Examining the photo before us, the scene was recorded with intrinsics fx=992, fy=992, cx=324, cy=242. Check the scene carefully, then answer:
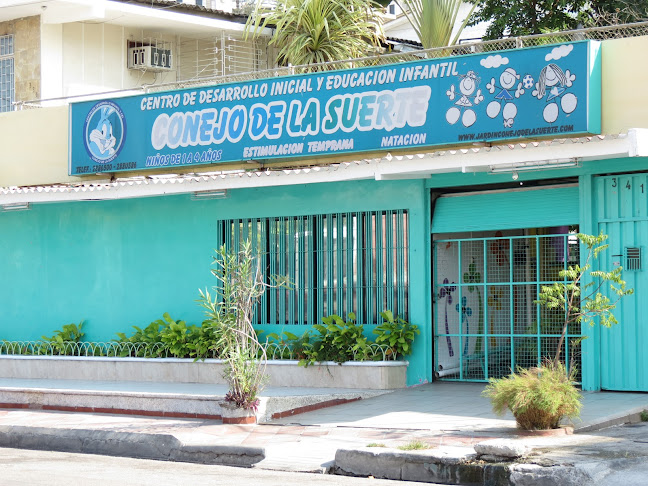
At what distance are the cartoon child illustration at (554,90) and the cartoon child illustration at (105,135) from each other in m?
7.60

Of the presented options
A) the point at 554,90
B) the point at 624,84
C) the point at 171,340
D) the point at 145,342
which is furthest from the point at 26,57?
the point at 624,84

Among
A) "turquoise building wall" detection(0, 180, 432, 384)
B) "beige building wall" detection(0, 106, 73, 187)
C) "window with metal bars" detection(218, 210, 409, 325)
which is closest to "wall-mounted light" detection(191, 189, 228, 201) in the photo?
"turquoise building wall" detection(0, 180, 432, 384)

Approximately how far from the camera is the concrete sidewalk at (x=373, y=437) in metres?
8.85

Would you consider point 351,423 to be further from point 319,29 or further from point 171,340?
point 319,29

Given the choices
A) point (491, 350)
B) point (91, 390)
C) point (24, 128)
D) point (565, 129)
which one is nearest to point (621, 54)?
point (565, 129)

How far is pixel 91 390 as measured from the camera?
13625 mm

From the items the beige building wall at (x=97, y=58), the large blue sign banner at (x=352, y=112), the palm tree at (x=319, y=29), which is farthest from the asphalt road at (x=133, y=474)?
the beige building wall at (x=97, y=58)

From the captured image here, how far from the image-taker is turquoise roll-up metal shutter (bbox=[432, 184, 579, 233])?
1273 cm

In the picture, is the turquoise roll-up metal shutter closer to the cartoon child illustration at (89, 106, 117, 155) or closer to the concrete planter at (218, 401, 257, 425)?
the concrete planter at (218, 401, 257, 425)

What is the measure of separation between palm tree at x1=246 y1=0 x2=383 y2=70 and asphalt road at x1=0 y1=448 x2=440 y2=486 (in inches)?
471

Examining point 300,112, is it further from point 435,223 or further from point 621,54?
point 621,54

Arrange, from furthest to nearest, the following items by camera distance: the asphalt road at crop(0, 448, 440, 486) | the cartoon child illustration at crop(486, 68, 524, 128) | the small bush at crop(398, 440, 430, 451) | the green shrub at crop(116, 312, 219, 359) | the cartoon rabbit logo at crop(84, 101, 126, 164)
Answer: the cartoon rabbit logo at crop(84, 101, 126, 164)
the green shrub at crop(116, 312, 219, 359)
the cartoon child illustration at crop(486, 68, 524, 128)
the small bush at crop(398, 440, 430, 451)
the asphalt road at crop(0, 448, 440, 486)

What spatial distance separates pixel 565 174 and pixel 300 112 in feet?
13.9

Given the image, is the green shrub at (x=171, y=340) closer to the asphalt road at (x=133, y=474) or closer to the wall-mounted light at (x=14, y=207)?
the wall-mounted light at (x=14, y=207)
